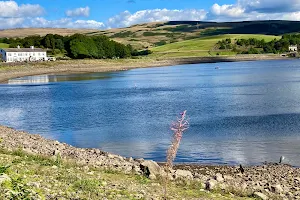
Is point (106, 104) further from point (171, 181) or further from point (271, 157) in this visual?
point (171, 181)

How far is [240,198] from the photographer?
483 inches

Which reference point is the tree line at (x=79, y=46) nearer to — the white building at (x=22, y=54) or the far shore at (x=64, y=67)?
the white building at (x=22, y=54)

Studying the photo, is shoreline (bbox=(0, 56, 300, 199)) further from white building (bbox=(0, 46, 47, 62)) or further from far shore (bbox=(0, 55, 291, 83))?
white building (bbox=(0, 46, 47, 62))

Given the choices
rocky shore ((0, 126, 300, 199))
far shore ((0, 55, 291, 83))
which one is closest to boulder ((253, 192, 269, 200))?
rocky shore ((0, 126, 300, 199))

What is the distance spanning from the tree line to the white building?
11.3 m

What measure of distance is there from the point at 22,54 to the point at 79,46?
21671mm

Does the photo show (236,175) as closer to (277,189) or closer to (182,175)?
(277,189)

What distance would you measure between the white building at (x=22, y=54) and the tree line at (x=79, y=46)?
11250 millimetres

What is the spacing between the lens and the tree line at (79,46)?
170500 mm

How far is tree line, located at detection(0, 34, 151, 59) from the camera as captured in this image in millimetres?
170500

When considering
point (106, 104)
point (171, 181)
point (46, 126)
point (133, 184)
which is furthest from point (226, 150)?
point (106, 104)

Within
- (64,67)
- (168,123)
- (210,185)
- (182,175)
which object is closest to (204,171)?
(182,175)

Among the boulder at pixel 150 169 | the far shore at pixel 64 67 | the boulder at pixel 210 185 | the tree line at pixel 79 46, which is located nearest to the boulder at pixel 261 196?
the boulder at pixel 210 185

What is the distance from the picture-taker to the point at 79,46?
170375 mm
